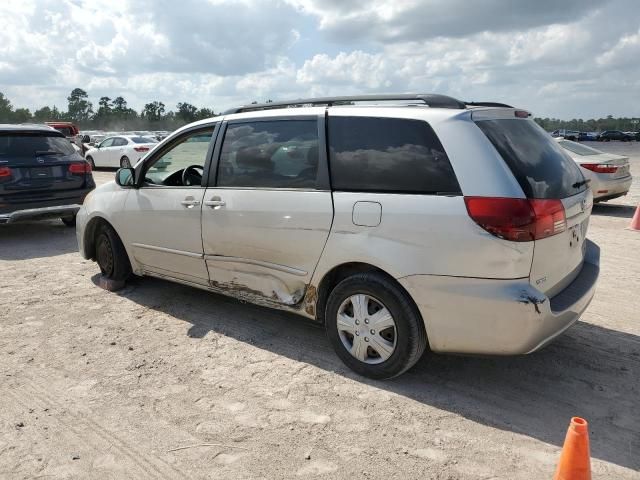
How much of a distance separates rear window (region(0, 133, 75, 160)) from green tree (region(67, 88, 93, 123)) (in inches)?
3910

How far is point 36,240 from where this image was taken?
841cm

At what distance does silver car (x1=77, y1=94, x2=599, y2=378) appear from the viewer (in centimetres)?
312

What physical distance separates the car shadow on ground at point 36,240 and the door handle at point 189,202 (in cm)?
368

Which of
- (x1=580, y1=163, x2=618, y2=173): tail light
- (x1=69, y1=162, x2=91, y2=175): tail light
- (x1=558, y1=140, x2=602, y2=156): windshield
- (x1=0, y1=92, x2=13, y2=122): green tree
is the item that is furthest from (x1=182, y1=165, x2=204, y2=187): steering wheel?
(x1=0, y1=92, x2=13, y2=122): green tree

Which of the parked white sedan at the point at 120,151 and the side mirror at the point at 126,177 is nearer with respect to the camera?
the side mirror at the point at 126,177

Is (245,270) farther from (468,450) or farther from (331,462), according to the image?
(468,450)

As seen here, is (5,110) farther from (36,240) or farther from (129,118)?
(36,240)

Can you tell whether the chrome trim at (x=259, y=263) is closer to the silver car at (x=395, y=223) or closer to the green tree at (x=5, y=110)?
the silver car at (x=395, y=223)

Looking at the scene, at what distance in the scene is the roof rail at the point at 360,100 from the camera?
3.55m

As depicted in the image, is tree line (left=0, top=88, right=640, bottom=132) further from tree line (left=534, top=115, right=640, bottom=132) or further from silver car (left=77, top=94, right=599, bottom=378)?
A: silver car (left=77, top=94, right=599, bottom=378)

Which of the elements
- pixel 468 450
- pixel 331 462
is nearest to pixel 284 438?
pixel 331 462

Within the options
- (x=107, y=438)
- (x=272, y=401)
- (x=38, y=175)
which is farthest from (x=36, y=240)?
(x=272, y=401)

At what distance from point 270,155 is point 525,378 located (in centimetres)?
240

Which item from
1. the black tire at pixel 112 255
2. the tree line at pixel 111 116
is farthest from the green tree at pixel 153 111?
the black tire at pixel 112 255
